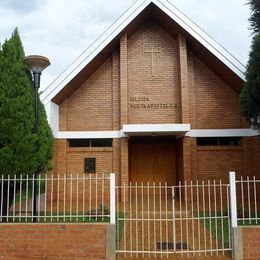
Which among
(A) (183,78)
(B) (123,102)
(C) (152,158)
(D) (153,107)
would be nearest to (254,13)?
(A) (183,78)

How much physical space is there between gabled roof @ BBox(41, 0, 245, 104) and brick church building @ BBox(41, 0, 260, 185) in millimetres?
198

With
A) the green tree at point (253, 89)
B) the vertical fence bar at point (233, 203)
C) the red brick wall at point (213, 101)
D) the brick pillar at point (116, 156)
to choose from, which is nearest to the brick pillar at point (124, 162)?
the brick pillar at point (116, 156)

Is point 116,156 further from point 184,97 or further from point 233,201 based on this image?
point 233,201

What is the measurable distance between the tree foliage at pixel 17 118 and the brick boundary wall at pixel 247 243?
14.3 ft

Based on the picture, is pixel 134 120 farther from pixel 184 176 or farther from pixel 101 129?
pixel 184 176

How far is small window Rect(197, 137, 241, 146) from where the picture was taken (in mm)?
13742

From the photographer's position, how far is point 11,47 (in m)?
8.60

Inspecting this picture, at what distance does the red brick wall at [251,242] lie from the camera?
682cm

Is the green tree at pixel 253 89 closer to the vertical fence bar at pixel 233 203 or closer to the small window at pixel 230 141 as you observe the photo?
the small window at pixel 230 141

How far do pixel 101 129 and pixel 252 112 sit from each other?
5.58 meters

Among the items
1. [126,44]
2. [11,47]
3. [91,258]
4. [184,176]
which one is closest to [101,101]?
[126,44]

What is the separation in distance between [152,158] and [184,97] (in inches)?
105

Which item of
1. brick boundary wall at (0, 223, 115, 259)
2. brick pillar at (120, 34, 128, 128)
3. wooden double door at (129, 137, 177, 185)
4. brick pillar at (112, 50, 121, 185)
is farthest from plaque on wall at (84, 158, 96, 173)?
brick boundary wall at (0, 223, 115, 259)

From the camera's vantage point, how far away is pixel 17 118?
8148 mm
